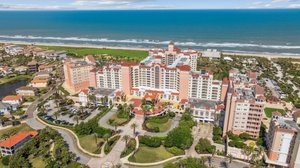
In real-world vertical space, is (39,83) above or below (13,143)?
above

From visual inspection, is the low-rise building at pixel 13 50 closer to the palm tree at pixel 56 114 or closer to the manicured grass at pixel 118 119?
the palm tree at pixel 56 114


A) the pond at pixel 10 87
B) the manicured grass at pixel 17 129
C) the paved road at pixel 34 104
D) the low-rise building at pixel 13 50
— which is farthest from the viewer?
the low-rise building at pixel 13 50

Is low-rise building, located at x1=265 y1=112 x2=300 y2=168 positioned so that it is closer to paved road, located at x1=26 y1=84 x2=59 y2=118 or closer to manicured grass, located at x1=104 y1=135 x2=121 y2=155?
manicured grass, located at x1=104 y1=135 x2=121 y2=155

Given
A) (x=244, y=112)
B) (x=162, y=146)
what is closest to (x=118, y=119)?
(x=162, y=146)

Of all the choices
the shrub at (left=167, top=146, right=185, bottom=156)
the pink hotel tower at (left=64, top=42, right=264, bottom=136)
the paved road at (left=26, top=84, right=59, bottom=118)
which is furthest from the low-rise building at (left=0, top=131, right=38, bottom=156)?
the shrub at (left=167, top=146, right=185, bottom=156)

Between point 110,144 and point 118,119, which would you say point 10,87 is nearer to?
point 118,119

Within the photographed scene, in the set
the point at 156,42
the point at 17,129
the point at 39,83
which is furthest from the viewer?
the point at 156,42

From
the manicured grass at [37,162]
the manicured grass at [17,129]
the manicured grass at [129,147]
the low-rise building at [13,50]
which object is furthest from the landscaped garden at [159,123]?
the low-rise building at [13,50]
